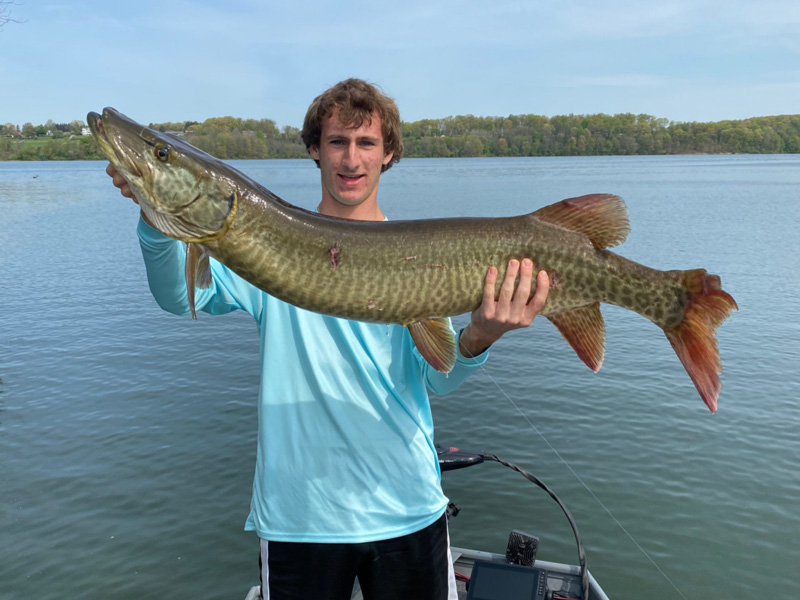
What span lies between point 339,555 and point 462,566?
231cm

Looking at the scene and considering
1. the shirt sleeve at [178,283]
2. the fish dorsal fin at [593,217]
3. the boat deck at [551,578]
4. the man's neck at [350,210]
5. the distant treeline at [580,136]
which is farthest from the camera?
the distant treeline at [580,136]

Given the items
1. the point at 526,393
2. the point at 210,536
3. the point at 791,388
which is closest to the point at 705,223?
the point at 791,388

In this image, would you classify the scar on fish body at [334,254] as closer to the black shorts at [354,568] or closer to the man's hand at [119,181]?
the man's hand at [119,181]

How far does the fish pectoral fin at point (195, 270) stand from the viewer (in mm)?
2256

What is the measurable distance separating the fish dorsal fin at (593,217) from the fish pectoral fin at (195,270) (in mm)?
1240

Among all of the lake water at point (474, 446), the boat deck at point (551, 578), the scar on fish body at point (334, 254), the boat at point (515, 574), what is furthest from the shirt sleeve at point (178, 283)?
the lake water at point (474, 446)

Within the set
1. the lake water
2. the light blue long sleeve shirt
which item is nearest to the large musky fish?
the light blue long sleeve shirt

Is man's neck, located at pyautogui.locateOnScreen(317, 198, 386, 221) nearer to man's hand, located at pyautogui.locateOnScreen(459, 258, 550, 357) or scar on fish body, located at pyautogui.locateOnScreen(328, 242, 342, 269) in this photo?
scar on fish body, located at pyautogui.locateOnScreen(328, 242, 342, 269)

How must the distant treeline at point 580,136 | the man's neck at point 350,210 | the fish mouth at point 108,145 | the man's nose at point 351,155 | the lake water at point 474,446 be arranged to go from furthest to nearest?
the distant treeline at point 580,136, the lake water at point 474,446, the man's neck at point 350,210, the man's nose at point 351,155, the fish mouth at point 108,145

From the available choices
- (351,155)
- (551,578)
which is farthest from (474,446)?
(351,155)

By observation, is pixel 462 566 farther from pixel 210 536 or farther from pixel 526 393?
pixel 526 393

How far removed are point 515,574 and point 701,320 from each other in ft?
7.81

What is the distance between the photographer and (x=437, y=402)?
10039 millimetres

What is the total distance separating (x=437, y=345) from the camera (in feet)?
8.07
